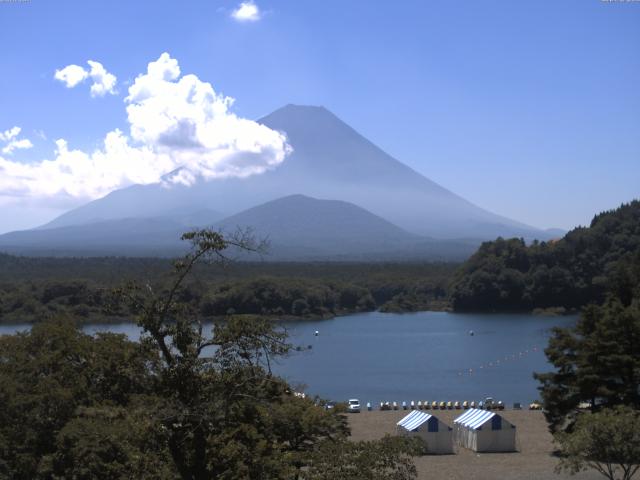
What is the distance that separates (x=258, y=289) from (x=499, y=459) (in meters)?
34.0

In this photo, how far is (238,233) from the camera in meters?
5.45

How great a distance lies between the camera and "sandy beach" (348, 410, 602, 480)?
13.0 m

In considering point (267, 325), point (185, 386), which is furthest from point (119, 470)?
point (267, 325)

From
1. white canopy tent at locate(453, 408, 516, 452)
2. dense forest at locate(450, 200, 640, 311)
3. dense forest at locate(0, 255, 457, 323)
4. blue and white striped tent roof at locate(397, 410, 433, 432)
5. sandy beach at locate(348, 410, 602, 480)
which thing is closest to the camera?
sandy beach at locate(348, 410, 602, 480)

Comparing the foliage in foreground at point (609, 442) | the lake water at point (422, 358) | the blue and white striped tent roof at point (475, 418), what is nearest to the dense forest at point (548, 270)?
the lake water at point (422, 358)

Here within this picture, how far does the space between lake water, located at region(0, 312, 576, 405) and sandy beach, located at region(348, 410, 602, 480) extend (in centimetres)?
230

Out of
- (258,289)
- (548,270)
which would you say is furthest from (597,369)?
(548,270)

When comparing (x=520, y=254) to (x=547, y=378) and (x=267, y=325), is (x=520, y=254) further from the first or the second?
(x=267, y=325)

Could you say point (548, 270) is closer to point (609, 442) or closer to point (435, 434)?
point (435, 434)

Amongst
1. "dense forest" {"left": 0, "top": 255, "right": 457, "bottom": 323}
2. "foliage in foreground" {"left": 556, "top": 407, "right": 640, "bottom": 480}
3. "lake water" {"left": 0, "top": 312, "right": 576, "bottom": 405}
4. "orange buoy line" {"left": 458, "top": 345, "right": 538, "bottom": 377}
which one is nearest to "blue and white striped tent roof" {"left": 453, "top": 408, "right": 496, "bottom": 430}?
"lake water" {"left": 0, "top": 312, "right": 576, "bottom": 405}

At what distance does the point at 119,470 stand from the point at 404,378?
22.2 metres

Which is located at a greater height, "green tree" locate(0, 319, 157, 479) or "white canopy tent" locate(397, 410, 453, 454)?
"green tree" locate(0, 319, 157, 479)

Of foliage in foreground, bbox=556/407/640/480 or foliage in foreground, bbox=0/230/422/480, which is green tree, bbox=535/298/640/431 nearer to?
foliage in foreground, bbox=556/407/640/480

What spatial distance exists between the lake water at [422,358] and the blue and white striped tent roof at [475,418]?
155 inches
